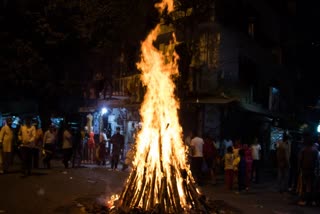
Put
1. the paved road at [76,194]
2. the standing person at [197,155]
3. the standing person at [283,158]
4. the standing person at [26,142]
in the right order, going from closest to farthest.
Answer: the paved road at [76,194]
the standing person at [283,158]
the standing person at [26,142]
the standing person at [197,155]

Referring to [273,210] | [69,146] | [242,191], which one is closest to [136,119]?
[69,146]

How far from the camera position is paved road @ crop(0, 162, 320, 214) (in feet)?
32.3

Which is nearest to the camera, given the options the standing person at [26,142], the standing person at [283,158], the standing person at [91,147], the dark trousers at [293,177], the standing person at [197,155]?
the standing person at [283,158]

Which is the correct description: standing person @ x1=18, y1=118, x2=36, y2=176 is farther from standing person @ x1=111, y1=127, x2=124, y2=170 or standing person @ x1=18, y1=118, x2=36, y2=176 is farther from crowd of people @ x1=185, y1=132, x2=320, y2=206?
crowd of people @ x1=185, y1=132, x2=320, y2=206

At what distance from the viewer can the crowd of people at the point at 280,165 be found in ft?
38.8

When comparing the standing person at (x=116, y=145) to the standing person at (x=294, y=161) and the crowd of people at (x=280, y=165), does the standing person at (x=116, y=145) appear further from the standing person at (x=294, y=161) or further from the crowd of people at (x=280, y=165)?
the standing person at (x=294, y=161)

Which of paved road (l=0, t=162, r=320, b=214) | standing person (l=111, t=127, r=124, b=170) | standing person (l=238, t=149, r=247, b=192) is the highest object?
standing person (l=111, t=127, r=124, b=170)

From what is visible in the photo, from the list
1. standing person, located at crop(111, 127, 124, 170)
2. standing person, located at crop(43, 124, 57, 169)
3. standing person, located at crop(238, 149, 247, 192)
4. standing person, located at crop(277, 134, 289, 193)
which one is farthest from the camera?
standing person, located at crop(111, 127, 124, 170)

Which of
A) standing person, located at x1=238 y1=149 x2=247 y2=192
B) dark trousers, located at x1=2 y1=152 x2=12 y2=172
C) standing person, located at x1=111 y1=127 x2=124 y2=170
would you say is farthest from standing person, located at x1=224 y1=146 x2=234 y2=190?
dark trousers, located at x1=2 y1=152 x2=12 y2=172

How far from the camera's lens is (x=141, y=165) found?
935 cm

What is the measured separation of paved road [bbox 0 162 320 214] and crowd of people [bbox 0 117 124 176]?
28.8 inches

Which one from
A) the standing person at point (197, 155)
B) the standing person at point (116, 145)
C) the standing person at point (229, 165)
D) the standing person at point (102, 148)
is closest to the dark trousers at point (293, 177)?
the standing person at point (229, 165)

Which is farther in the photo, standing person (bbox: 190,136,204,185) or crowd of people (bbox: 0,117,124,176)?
standing person (bbox: 190,136,204,185)

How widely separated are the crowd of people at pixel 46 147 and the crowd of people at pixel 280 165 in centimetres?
428
